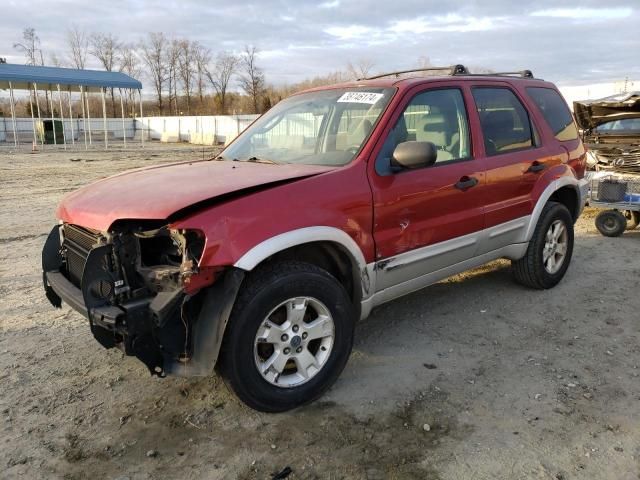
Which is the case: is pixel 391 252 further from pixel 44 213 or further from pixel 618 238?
pixel 44 213

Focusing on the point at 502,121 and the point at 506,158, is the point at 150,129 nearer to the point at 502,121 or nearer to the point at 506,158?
the point at 502,121

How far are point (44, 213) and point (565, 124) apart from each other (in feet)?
27.4

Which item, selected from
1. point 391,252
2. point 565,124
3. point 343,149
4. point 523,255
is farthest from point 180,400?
point 565,124

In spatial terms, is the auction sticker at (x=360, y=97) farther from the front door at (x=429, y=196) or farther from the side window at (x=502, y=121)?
the side window at (x=502, y=121)

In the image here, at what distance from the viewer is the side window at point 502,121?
14.2ft

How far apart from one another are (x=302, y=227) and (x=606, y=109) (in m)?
7.25

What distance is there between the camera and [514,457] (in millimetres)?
2738

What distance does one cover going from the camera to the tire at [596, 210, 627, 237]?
297 inches

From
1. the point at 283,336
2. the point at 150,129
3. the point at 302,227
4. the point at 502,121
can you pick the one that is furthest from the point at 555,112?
the point at 150,129

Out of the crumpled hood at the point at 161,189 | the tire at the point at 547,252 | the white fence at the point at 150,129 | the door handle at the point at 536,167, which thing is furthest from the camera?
the white fence at the point at 150,129

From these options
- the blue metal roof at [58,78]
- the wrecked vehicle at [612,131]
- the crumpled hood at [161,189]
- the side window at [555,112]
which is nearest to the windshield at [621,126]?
the wrecked vehicle at [612,131]

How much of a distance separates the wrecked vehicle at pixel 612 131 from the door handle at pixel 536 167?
13.5ft

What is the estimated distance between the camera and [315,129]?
13.2 ft

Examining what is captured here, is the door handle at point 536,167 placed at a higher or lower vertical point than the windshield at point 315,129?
lower
